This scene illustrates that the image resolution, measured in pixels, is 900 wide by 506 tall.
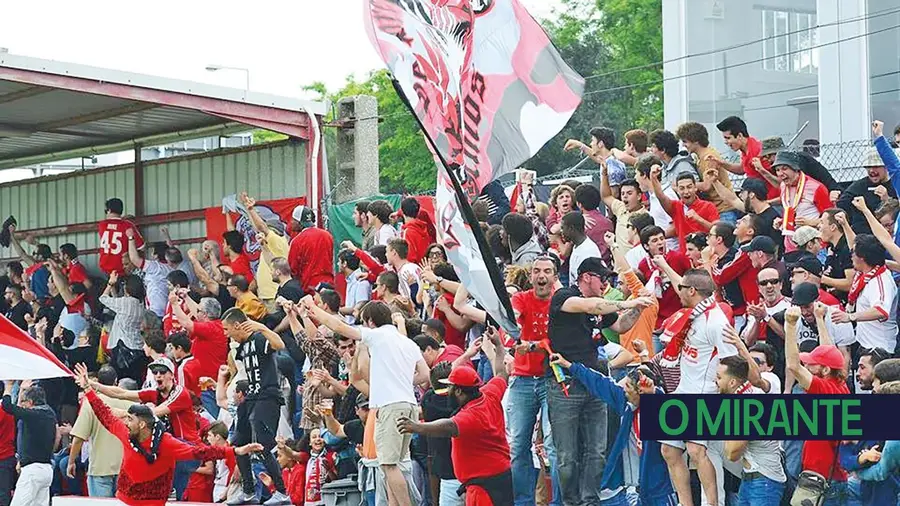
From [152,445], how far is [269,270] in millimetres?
3978

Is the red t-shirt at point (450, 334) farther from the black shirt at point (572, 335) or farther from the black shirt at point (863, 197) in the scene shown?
the black shirt at point (863, 197)

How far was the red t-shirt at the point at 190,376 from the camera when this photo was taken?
17.3 metres

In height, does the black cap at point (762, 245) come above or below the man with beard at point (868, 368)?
above

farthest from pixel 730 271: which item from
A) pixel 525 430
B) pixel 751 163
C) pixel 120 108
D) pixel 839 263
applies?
pixel 120 108

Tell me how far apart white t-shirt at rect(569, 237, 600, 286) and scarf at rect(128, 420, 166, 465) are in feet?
14.1

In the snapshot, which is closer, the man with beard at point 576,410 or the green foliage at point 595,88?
the man with beard at point 576,410

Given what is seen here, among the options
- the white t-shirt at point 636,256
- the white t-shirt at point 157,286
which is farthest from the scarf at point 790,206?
the white t-shirt at point 157,286

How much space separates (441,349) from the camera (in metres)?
13.8

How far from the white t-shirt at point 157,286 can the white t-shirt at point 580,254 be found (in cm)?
847

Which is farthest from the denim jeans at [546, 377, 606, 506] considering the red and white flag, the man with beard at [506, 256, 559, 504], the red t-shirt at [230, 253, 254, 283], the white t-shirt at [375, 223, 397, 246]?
the red t-shirt at [230, 253, 254, 283]

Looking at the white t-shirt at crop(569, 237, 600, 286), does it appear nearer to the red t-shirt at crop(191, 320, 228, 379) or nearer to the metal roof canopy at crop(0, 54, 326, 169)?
the red t-shirt at crop(191, 320, 228, 379)

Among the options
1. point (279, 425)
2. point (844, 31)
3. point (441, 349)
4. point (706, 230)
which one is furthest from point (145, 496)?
point (844, 31)

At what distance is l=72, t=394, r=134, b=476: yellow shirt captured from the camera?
17422mm

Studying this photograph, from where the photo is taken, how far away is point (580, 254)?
13547mm
